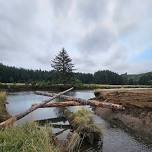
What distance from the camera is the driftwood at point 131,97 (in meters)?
10.8

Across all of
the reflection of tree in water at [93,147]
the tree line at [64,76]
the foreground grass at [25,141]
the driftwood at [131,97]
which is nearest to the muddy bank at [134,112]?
the driftwood at [131,97]

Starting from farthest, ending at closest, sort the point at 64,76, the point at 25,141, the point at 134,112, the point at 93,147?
the point at 64,76, the point at 134,112, the point at 93,147, the point at 25,141

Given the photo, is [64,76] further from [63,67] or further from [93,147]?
[93,147]

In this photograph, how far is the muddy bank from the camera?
10281 mm

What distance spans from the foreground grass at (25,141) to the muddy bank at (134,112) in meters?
4.49

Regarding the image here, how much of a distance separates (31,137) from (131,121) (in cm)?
625

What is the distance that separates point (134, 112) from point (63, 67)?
154 feet

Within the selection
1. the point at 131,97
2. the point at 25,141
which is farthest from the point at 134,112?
the point at 25,141

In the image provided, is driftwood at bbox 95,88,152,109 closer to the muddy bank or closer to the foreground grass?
the muddy bank

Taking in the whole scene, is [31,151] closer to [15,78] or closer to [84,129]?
[84,129]

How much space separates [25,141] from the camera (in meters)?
5.67

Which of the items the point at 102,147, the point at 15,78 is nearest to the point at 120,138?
the point at 102,147

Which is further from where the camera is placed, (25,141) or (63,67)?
(63,67)

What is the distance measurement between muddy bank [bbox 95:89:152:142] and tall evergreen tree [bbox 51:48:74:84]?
132 feet
